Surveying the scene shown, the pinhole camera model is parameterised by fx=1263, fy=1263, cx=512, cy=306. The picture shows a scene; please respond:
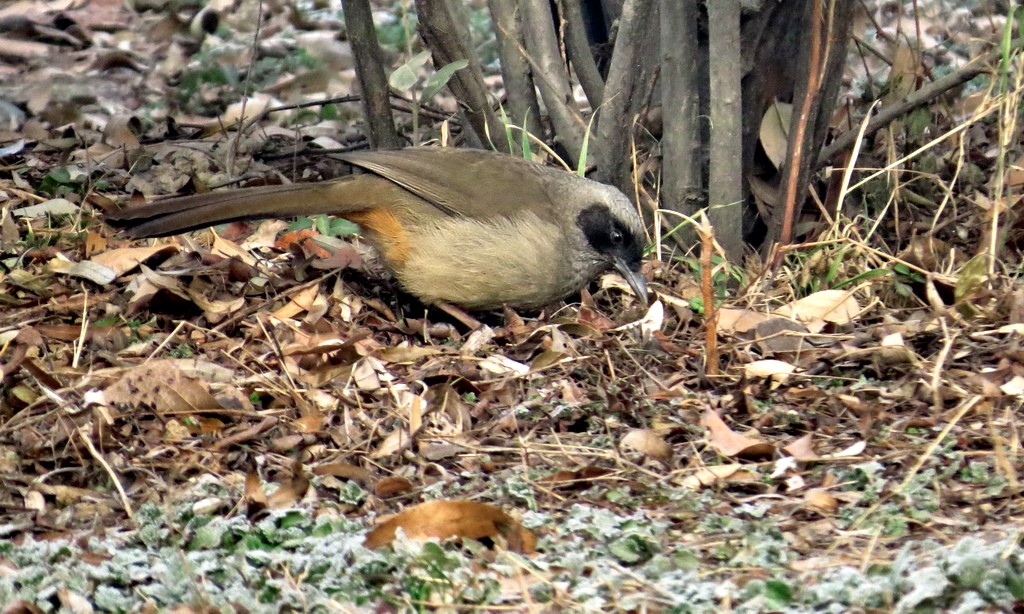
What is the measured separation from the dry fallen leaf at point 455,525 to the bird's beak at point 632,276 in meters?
1.98

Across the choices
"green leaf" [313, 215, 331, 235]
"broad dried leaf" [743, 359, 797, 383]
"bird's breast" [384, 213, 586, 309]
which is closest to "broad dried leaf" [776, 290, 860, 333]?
"broad dried leaf" [743, 359, 797, 383]

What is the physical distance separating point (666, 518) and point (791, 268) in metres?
2.17

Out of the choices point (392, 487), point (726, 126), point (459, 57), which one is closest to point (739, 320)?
point (726, 126)

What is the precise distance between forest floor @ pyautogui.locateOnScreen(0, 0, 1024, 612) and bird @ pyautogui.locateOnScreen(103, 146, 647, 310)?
16 cm

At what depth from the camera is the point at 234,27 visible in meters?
8.77

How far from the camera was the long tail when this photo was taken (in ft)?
15.0

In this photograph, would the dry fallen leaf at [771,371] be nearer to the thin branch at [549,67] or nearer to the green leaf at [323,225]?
the thin branch at [549,67]

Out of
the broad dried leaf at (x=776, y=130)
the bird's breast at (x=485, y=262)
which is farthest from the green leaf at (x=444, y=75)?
the broad dried leaf at (x=776, y=130)

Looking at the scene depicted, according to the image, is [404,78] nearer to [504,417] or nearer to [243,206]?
[243,206]

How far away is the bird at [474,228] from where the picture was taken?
489 centimetres

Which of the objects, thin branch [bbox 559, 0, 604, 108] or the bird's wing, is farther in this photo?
thin branch [bbox 559, 0, 604, 108]

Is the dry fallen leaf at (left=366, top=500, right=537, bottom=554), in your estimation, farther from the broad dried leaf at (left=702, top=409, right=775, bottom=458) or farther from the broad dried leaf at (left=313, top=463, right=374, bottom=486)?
the broad dried leaf at (left=702, top=409, right=775, bottom=458)

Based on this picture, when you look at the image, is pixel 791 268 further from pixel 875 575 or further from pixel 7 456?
pixel 7 456

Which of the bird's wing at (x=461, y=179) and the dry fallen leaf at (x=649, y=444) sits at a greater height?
the bird's wing at (x=461, y=179)
